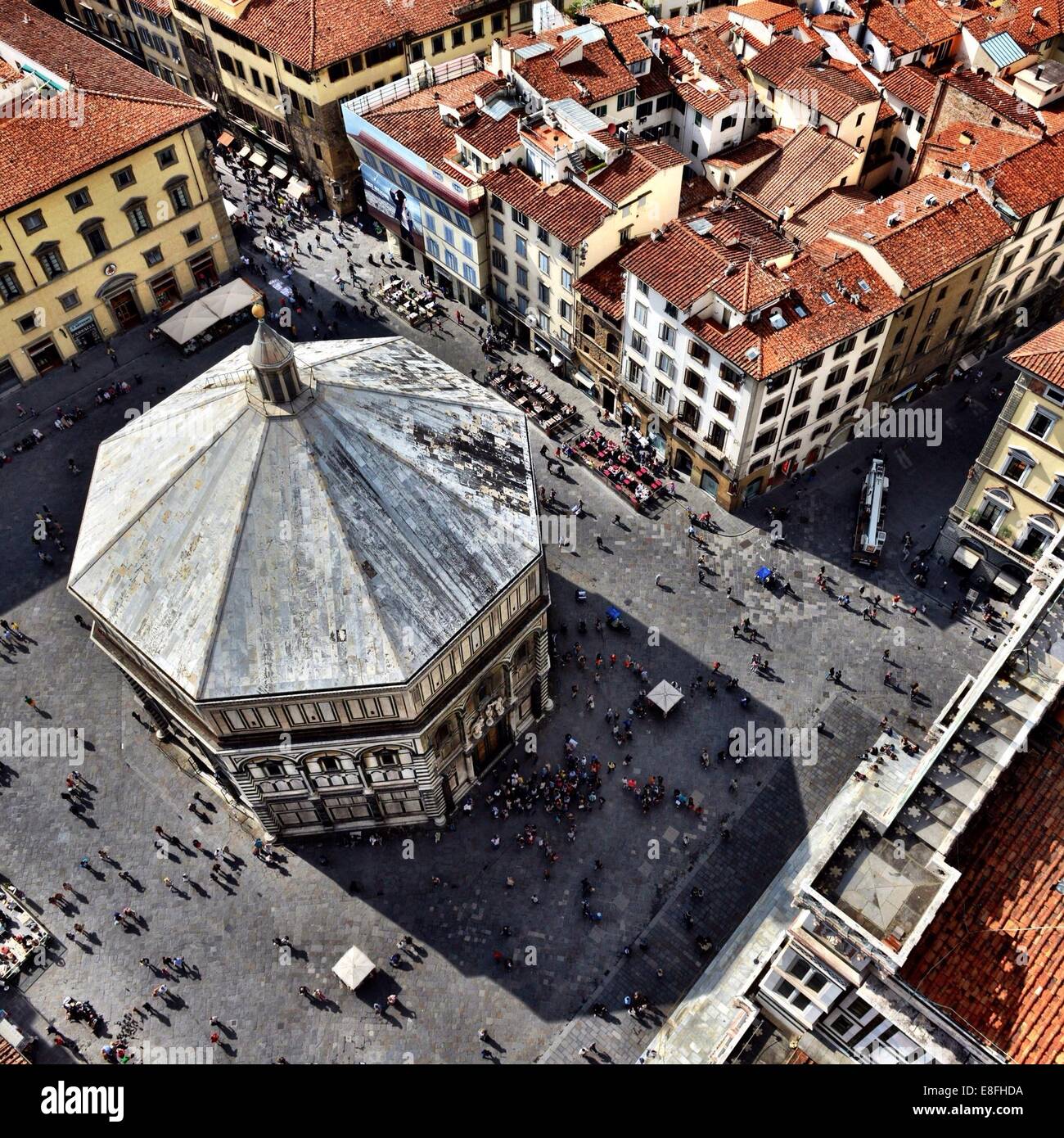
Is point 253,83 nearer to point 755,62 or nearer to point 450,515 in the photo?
point 755,62

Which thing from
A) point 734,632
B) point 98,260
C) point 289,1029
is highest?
point 98,260

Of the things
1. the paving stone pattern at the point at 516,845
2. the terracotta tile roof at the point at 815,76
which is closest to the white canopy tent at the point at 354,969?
the paving stone pattern at the point at 516,845

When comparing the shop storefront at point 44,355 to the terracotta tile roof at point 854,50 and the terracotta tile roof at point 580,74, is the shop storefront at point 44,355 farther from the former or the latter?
A: the terracotta tile roof at point 854,50

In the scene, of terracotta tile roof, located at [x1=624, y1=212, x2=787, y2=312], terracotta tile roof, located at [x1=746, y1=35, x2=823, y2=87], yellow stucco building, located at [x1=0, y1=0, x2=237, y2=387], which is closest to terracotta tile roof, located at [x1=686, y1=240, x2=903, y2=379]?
terracotta tile roof, located at [x1=624, y1=212, x2=787, y2=312]

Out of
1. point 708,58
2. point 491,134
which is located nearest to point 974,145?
point 708,58

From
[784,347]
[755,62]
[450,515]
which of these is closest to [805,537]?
[784,347]

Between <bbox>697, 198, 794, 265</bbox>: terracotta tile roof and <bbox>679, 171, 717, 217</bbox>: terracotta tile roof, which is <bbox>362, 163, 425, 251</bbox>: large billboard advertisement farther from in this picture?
<bbox>697, 198, 794, 265</bbox>: terracotta tile roof
